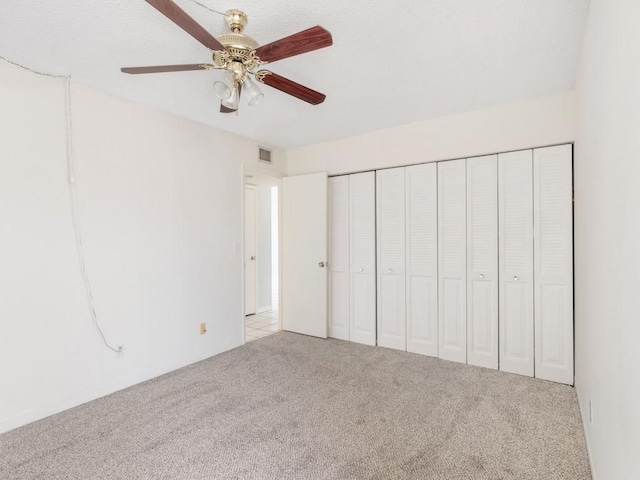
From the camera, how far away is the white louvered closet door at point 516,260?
9.82 feet

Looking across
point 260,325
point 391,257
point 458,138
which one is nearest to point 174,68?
point 458,138

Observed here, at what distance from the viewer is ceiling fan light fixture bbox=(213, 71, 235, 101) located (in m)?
1.86

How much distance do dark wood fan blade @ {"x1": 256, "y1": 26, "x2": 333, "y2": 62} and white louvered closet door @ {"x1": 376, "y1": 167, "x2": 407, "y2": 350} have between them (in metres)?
2.23

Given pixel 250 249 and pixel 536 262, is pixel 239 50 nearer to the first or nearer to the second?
pixel 536 262

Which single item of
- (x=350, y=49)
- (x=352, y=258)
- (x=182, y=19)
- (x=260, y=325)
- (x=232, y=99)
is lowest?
(x=260, y=325)

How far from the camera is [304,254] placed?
4.33 meters

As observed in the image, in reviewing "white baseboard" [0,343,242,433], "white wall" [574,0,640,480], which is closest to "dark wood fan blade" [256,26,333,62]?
"white wall" [574,0,640,480]

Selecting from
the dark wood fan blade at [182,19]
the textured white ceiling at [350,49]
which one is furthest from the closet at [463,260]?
the dark wood fan blade at [182,19]

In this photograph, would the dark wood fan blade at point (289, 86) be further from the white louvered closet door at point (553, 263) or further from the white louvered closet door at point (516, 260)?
the white louvered closet door at point (553, 263)

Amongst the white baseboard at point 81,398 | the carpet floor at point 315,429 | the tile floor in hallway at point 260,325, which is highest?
the white baseboard at point 81,398

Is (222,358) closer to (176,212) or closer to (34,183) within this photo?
(176,212)

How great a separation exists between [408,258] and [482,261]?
728mm

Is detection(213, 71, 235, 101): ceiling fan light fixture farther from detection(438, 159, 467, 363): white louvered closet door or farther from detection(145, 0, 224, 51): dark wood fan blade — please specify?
detection(438, 159, 467, 363): white louvered closet door

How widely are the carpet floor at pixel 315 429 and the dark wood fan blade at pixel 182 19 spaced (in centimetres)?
215
